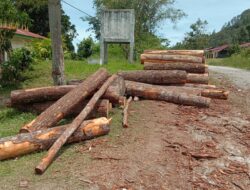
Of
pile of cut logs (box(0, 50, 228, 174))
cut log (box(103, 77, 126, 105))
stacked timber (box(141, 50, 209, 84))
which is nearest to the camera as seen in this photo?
pile of cut logs (box(0, 50, 228, 174))

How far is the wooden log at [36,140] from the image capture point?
457cm

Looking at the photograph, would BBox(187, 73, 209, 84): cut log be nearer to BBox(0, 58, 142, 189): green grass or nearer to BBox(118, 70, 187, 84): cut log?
BBox(118, 70, 187, 84): cut log

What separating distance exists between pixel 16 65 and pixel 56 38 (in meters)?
3.60

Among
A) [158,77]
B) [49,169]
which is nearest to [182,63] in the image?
[158,77]

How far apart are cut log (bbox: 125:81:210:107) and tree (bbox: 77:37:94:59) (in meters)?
21.1

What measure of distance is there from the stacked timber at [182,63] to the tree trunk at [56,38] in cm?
309

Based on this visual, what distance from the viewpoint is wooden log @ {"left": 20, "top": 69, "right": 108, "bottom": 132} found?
5.30 metres

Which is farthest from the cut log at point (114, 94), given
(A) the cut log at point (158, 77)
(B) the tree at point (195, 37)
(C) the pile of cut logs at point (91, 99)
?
(B) the tree at point (195, 37)

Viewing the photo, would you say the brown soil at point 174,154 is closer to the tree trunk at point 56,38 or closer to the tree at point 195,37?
the tree trunk at point 56,38

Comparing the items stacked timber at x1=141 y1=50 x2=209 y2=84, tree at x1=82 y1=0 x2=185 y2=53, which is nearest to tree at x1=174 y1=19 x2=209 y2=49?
tree at x1=82 y1=0 x2=185 y2=53

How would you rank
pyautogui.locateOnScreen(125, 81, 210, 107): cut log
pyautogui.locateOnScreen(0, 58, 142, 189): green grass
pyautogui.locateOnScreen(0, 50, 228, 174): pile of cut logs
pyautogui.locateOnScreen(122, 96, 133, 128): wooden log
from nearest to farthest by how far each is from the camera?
pyautogui.locateOnScreen(0, 58, 142, 189): green grass → pyautogui.locateOnScreen(0, 50, 228, 174): pile of cut logs → pyautogui.locateOnScreen(122, 96, 133, 128): wooden log → pyautogui.locateOnScreen(125, 81, 210, 107): cut log

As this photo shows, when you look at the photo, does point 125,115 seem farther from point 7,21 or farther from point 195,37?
point 195,37

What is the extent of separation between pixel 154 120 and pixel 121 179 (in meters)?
2.36

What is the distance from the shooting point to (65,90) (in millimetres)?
6703
